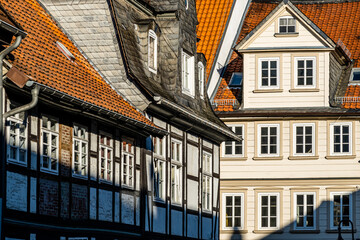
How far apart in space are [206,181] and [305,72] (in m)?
10.5

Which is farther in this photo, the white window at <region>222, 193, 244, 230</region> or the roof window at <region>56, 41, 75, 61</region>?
the white window at <region>222, 193, 244, 230</region>

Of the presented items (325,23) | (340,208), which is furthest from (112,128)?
(325,23)

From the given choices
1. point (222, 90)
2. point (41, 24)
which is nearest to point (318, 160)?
point (222, 90)

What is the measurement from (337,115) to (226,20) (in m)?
8.09

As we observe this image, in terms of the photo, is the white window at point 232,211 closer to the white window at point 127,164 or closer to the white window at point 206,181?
the white window at point 206,181

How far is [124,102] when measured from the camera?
31047 millimetres

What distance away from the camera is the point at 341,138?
4747 centimetres

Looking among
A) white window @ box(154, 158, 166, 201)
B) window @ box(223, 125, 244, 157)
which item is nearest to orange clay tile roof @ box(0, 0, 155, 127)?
white window @ box(154, 158, 166, 201)

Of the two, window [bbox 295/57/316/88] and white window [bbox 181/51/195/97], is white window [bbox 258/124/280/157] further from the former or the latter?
white window [bbox 181/51/195/97]

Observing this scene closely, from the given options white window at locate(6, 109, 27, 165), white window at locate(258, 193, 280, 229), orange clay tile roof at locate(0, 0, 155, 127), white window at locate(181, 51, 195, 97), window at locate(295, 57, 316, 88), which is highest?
window at locate(295, 57, 316, 88)

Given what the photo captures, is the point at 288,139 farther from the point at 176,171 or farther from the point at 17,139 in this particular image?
the point at 17,139

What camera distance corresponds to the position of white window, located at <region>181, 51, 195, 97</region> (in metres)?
36.6

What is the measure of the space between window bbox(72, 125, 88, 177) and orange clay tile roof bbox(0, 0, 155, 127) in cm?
80

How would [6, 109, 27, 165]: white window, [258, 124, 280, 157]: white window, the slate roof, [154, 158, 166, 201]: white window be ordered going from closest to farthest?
[6, 109, 27, 165]: white window < [154, 158, 166, 201]: white window < [258, 124, 280, 157]: white window < the slate roof
